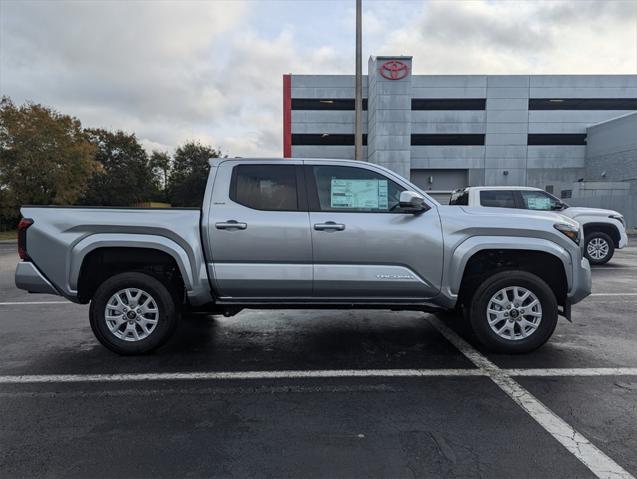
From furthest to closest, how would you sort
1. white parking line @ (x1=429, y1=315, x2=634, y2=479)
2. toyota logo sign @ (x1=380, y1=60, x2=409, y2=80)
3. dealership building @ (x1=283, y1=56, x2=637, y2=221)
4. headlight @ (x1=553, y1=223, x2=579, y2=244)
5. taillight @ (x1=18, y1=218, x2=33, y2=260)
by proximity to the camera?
1. dealership building @ (x1=283, y1=56, x2=637, y2=221)
2. toyota logo sign @ (x1=380, y1=60, x2=409, y2=80)
3. headlight @ (x1=553, y1=223, x2=579, y2=244)
4. taillight @ (x1=18, y1=218, x2=33, y2=260)
5. white parking line @ (x1=429, y1=315, x2=634, y2=479)

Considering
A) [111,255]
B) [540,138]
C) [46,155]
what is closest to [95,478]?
[111,255]

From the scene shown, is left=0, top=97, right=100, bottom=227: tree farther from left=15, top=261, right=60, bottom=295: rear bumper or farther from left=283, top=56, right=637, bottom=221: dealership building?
left=283, top=56, right=637, bottom=221: dealership building

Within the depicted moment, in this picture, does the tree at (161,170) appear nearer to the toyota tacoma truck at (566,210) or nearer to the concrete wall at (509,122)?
the concrete wall at (509,122)

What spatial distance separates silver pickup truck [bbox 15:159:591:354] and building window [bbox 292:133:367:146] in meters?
47.0

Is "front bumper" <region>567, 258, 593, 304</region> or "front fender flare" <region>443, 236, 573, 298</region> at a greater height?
"front fender flare" <region>443, 236, 573, 298</region>

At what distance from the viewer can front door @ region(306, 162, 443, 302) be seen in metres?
4.66

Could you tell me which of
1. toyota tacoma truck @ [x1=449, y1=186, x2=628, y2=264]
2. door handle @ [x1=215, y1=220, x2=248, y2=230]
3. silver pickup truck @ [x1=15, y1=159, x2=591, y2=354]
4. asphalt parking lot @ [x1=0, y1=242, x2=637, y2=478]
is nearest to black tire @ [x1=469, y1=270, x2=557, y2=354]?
silver pickup truck @ [x1=15, y1=159, x2=591, y2=354]

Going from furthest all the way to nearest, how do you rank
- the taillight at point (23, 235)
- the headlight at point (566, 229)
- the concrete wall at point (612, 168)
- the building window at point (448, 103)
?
the building window at point (448, 103) < the concrete wall at point (612, 168) < the headlight at point (566, 229) < the taillight at point (23, 235)

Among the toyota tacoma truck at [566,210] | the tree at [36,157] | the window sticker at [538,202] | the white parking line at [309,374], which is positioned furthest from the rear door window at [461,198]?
the tree at [36,157]

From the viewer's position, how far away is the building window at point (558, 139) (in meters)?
47.6

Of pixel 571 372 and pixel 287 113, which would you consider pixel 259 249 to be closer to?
pixel 571 372

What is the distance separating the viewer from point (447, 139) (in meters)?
48.5

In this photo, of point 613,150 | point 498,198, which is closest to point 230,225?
point 498,198

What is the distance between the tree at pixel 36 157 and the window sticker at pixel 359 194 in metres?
27.8
